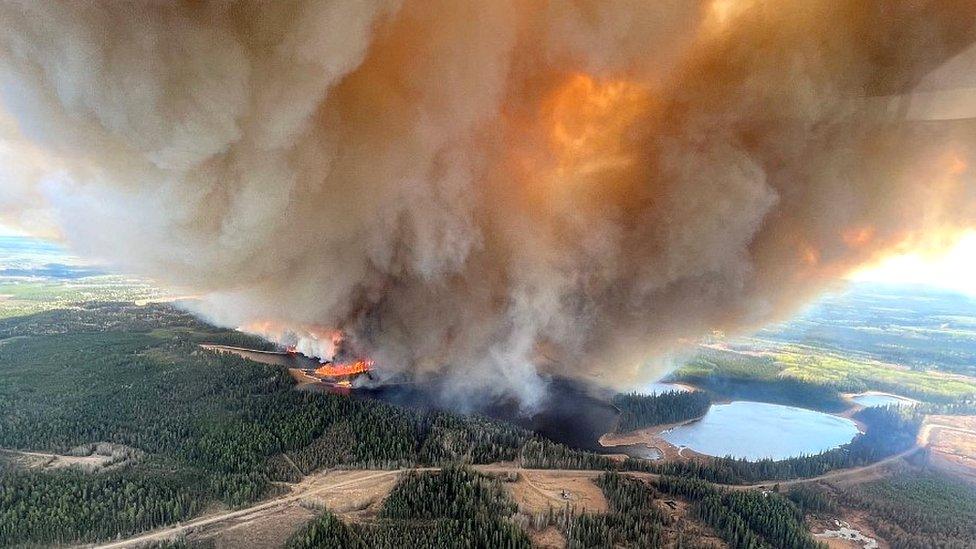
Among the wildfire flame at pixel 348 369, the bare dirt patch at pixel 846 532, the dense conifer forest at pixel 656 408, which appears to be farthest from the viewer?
the wildfire flame at pixel 348 369

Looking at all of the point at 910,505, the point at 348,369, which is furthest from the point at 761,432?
the point at 348,369

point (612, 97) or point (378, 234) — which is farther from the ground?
point (612, 97)

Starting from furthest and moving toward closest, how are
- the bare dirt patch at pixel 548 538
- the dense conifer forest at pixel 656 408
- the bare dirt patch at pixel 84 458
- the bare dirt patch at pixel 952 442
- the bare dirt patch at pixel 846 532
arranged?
the dense conifer forest at pixel 656 408
the bare dirt patch at pixel 952 442
the bare dirt patch at pixel 84 458
the bare dirt patch at pixel 846 532
the bare dirt patch at pixel 548 538

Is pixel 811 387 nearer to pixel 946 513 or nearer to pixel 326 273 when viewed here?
pixel 946 513

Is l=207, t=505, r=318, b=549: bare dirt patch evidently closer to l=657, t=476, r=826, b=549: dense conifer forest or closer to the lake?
l=657, t=476, r=826, b=549: dense conifer forest

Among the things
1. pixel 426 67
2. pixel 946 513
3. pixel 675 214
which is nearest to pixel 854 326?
pixel 946 513

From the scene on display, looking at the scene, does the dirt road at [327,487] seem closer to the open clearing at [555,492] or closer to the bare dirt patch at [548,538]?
the open clearing at [555,492]

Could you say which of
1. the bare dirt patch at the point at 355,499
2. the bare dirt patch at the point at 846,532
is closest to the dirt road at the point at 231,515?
the bare dirt patch at the point at 355,499

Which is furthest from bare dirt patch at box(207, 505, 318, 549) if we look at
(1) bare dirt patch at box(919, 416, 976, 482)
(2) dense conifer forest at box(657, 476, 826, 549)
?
(1) bare dirt patch at box(919, 416, 976, 482)

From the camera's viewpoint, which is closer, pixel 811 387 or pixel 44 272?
pixel 811 387
